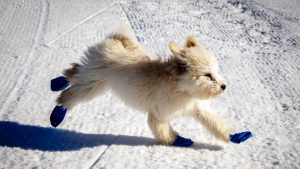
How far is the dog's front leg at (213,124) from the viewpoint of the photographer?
3.79m

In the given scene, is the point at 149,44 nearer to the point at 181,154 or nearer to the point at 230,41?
the point at 230,41

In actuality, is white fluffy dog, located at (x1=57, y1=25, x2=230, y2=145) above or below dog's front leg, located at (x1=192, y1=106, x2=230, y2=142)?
above

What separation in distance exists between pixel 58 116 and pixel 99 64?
842mm

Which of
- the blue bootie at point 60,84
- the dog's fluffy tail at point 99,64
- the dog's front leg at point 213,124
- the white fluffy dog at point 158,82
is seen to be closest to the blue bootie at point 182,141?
the white fluffy dog at point 158,82

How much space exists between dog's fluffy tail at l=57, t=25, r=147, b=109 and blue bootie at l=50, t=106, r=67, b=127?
69 millimetres

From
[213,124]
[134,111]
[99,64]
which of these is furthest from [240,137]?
[99,64]

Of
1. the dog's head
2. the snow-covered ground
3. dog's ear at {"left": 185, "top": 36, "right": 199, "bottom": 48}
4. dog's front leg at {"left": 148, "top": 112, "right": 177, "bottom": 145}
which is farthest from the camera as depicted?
dog's ear at {"left": 185, "top": 36, "right": 199, "bottom": 48}

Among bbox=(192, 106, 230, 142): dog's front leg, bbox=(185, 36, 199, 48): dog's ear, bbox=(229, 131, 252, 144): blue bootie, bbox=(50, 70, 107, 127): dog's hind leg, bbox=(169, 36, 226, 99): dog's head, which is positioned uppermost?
bbox=(185, 36, 199, 48): dog's ear

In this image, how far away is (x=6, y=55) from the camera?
6.22 m

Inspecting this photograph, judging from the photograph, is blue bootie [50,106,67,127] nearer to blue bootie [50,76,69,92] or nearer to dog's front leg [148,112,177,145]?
blue bootie [50,76,69,92]

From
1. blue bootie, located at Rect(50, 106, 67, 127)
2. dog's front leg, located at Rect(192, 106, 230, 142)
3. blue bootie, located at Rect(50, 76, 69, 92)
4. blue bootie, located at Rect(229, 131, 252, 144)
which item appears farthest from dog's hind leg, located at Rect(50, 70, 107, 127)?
blue bootie, located at Rect(229, 131, 252, 144)

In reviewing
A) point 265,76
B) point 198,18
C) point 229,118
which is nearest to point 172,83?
point 229,118

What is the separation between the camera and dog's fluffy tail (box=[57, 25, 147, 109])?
13.3 feet

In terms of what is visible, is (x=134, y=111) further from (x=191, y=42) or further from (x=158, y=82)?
(x=191, y=42)
